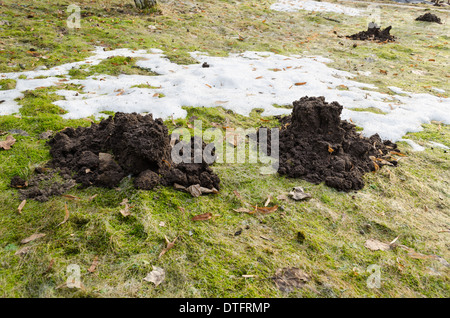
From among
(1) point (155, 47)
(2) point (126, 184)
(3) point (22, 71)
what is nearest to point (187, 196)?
(2) point (126, 184)

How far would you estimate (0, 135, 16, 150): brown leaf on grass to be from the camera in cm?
344

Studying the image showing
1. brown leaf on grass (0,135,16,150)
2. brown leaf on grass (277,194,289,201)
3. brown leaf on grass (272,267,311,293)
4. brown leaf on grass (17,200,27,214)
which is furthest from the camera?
brown leaf on grass (0,135,16,150)

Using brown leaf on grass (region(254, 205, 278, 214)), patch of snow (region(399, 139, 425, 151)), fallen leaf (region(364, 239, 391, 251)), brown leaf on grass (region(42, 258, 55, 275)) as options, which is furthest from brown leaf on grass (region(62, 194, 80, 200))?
patch of snow (region(399, 139, 425, 151))

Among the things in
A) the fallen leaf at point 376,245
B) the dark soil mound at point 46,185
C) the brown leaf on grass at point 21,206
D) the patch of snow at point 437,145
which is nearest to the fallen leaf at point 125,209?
the dark soil mound at point 46,185

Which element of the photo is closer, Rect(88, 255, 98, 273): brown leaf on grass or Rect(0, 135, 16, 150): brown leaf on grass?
Rect(88, 255, 98, 273): brown leaf on grass

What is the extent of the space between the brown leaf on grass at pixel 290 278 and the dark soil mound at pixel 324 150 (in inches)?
56.0

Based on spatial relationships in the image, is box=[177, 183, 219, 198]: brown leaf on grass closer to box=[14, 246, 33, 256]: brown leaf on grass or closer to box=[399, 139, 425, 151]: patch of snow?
box=[14, 246, 33, 256]: brown leaf on grass

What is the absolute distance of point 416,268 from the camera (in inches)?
99.8

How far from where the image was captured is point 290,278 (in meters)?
2.34

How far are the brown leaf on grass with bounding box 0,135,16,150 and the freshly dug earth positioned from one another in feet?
1.74

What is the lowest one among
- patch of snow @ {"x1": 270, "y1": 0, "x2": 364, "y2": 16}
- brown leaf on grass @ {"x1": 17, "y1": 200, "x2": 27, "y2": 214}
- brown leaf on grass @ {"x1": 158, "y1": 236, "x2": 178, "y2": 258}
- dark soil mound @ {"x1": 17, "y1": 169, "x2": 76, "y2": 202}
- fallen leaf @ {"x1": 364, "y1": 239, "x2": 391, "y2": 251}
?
fallen leaf @ {"x1": 364, "y1": 239, "x2": 391, "y2": 251}

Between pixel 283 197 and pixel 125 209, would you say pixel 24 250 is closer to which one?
pixel 125 209

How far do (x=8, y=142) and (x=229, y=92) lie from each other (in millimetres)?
3851
